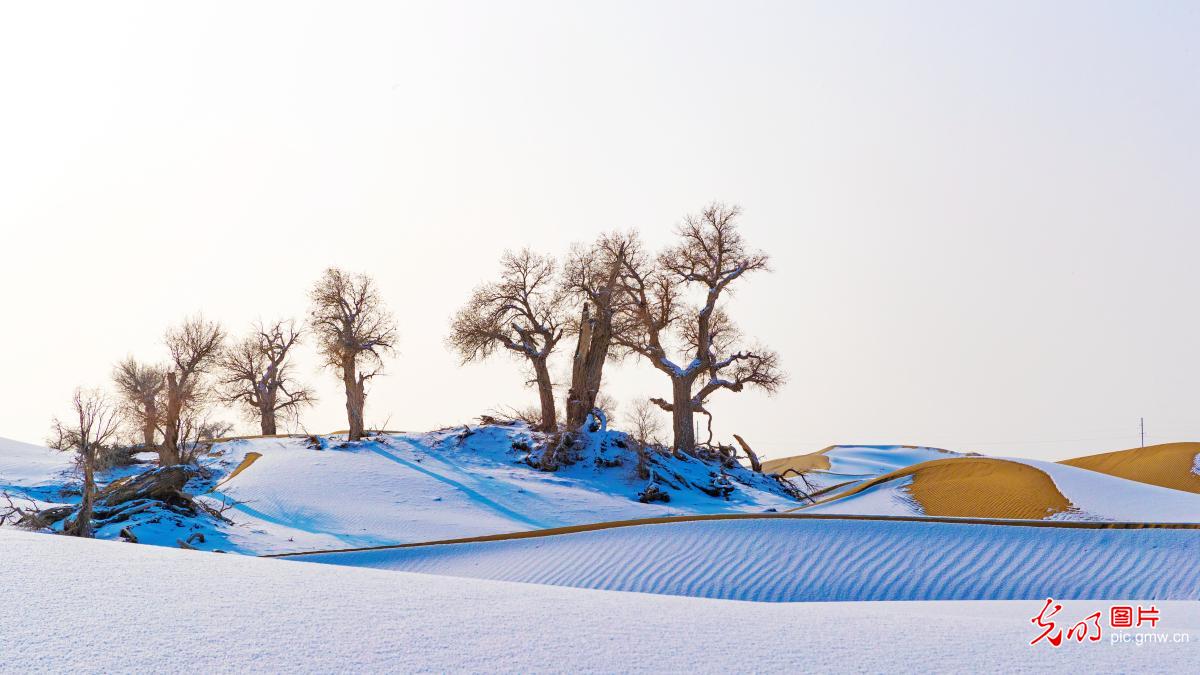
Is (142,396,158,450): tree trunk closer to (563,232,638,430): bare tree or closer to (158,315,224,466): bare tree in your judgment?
(158,315,224,466): bare tree

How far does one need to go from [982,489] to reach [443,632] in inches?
572

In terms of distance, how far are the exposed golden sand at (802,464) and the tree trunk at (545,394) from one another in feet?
34.4

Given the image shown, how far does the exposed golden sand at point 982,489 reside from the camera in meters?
15.1

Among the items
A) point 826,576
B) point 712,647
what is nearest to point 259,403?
point 826,576

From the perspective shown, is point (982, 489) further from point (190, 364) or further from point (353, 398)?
point (190, 364)

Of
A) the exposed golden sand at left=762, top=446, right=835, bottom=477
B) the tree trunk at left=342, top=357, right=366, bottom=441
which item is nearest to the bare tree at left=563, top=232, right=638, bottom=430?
the tree trunk at left=342, top=357, right=366, bottom=441

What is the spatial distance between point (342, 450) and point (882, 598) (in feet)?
48.7

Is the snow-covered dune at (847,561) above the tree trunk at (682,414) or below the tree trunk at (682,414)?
below

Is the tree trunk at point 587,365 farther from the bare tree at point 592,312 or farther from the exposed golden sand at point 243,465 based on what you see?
the exposed golden sand at point 243,465

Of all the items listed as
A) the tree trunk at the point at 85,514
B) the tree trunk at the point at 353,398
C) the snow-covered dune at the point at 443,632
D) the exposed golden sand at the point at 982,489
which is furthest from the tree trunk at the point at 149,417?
the snow-covered dune at the point at 443,632

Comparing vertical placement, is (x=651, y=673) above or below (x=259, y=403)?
below

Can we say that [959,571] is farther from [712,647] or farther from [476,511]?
[476,511]

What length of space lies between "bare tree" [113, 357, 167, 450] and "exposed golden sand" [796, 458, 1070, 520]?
2154 centimetres

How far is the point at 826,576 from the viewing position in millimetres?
8414
